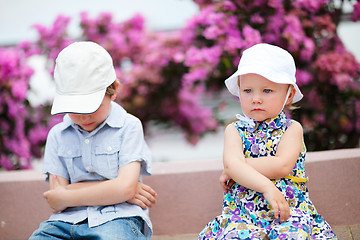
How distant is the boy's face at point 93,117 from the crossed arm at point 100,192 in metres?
0.26

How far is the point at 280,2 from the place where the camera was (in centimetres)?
347

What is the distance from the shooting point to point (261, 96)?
2164 millimetres

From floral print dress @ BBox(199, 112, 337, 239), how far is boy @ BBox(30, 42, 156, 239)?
1.36ft

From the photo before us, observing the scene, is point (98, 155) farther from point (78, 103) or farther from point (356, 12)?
point (356, 12)

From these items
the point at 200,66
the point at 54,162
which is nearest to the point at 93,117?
the point at 54,162

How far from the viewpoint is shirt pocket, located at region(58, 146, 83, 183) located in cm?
242

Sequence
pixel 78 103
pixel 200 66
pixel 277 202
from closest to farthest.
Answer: pixel 277 202, pixel 78 103, pixel 200 66

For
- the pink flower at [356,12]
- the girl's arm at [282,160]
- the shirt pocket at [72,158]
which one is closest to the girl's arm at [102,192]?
the shirt pocket at [72,158]

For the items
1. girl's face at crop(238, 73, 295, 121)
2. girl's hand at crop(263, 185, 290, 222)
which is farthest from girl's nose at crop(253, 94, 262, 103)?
girl's hand at crop(263, 185, 290, 222)

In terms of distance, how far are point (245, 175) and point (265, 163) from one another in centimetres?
11

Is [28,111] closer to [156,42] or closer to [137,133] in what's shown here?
[156,42]

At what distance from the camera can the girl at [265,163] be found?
6.73 ft

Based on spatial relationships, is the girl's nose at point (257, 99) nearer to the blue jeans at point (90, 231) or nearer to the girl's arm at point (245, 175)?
the girl's arm at point (245, 175)

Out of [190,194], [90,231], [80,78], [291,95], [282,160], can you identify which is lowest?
[190,194]
